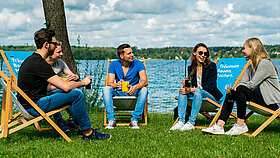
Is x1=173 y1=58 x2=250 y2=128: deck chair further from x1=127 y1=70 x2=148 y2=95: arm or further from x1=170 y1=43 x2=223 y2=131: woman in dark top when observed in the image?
x1=127 y1=70 x2=148 y2=95: arm

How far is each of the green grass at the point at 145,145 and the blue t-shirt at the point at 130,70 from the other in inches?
43.7

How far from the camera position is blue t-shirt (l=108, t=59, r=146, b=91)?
5.58 m

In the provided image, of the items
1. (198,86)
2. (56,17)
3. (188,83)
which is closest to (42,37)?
(188,83)

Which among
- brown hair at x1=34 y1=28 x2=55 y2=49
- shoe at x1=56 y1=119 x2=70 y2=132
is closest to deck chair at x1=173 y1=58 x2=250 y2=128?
shoe at x1=56 y1=119 x2=70 y2=132

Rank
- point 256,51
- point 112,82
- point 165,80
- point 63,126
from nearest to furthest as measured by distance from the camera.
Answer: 1. point 256,51
2. point 63,126
3. point 112,82
4. point 165,80

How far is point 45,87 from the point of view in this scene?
3.97m

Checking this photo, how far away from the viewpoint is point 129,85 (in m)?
5.24

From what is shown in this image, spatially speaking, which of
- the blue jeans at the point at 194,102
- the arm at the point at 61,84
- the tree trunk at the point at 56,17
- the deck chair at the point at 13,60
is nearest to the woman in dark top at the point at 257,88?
the blue jeans at the point at 194,102

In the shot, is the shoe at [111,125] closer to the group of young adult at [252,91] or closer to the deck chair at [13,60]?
the group of young adult at [252,91]

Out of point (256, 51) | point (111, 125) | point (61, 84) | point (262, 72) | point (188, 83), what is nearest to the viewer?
point (61, 84)

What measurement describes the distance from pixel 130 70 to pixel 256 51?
6.99 ft

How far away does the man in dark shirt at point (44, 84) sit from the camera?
3.75 m

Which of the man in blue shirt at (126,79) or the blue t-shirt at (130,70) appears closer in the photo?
the man in blue shirt at (126,79)

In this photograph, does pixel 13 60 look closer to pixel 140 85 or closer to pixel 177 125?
pixel 140 85
